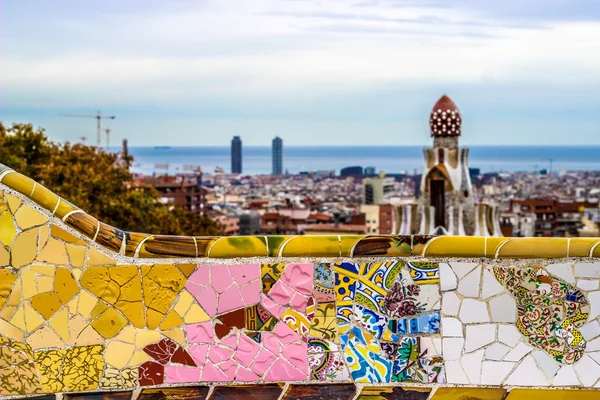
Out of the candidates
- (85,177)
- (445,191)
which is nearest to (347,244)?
(445,191)

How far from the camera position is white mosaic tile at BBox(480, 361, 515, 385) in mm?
3848

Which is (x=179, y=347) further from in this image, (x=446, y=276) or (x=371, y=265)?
(x=446, y=276)

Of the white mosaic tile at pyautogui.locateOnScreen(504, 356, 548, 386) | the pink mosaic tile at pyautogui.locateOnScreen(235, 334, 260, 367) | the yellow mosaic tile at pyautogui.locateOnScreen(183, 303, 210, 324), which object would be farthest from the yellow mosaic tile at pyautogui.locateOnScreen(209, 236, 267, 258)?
the white mosaic tile at pyautogui.locateOnScreen(504, 356, 548, 386)

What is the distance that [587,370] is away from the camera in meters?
3.79

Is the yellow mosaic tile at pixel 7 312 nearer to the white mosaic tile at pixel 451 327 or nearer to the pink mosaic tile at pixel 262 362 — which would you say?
the pink mosaic tile at pixel 262 362

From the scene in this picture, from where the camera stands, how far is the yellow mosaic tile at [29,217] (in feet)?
12.8

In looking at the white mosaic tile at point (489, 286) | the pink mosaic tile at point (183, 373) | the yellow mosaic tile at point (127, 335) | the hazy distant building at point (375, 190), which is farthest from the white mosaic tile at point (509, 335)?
the hazy distant building at point (375, 190)

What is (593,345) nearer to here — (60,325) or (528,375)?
(528,375)

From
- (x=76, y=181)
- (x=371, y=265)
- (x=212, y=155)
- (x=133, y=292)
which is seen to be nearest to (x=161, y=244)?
(x=133, y=292)

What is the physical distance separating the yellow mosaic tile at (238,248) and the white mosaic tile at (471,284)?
79 cm

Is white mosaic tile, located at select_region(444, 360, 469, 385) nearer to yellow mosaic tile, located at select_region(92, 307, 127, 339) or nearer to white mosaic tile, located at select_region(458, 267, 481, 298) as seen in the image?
white mosaic tile, located at select_region(458, 267, 481, 298)

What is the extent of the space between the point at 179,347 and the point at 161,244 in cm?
42

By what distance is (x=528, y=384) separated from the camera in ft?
12.6

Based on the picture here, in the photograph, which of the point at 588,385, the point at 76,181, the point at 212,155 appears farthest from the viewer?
the point at 212,155
